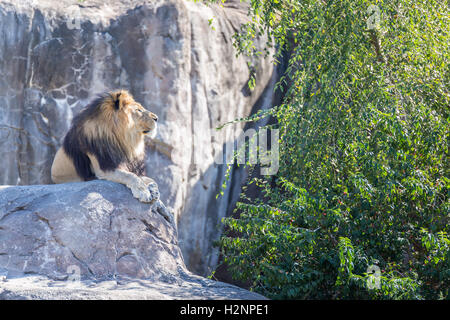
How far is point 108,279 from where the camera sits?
4.32m

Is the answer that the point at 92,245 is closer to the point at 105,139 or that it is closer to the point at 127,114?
the point at 105,139

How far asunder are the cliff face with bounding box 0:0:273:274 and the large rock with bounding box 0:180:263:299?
2889mm

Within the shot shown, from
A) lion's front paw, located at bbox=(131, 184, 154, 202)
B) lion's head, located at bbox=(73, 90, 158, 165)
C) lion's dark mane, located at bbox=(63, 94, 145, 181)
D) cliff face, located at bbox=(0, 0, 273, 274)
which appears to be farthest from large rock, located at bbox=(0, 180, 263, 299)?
cliff face, located at bbox=(0, 0, 273, 274)

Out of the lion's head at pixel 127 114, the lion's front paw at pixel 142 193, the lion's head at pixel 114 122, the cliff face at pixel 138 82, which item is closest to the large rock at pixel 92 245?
the lion's front paw at pixel 142 193

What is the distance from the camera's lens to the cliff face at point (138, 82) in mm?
7703

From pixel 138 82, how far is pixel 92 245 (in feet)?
13.0

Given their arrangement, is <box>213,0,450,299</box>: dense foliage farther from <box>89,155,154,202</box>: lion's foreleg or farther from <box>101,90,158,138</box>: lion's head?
<box>101,90,158,138</box>: lion's head

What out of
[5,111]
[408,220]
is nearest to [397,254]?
[408,220]

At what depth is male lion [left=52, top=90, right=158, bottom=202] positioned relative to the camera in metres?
5.20

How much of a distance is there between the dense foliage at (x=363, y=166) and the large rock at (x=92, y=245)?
2.32ft

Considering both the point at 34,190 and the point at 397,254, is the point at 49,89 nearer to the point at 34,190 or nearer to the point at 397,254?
the point at 34,190

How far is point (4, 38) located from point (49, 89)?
0.84 metres

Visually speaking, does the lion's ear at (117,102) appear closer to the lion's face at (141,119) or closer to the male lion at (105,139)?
the male lion at (105,139)

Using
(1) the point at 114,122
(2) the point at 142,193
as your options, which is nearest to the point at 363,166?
(2) the point at 142,193
